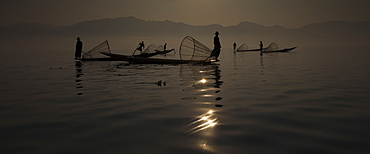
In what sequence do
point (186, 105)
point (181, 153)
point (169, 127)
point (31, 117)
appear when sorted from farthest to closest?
point (186, 105)
point (31, 117)
point (169, 127)
point (181, 153)

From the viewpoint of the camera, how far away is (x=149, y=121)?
16.9ft

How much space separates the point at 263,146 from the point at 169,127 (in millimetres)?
1699

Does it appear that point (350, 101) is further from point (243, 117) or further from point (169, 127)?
point (169, 127)

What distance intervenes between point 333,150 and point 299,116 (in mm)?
1815

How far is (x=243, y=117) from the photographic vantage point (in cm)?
537

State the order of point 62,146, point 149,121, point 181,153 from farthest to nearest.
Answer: point 149,121 < point 62,146 < point 181,153

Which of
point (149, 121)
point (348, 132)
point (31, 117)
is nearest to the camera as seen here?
point (348, 132)

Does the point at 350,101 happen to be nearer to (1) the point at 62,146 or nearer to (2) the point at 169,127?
(2) the point at 169,127

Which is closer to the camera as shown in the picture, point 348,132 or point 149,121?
point 348,132

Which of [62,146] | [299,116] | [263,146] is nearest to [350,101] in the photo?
[299,116]

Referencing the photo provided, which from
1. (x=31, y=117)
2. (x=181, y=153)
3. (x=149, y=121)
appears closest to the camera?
(x=181, y=153)

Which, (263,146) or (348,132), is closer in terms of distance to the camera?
(263,146)

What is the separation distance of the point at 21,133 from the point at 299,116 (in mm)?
5219

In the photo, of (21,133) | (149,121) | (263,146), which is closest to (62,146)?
(21,133)
